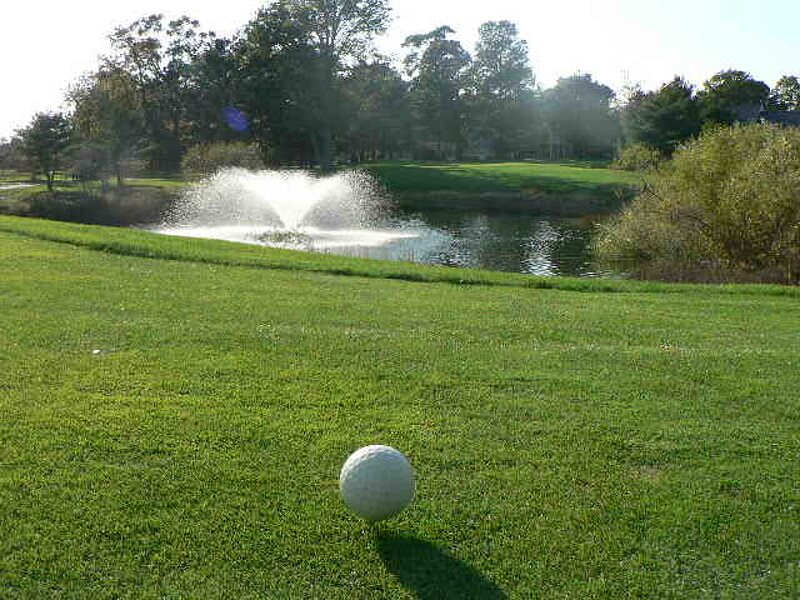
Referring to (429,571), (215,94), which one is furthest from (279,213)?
(215,94)

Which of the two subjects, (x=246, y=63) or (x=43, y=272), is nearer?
(x=43, y=272)

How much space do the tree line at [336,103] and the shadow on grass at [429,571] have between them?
1427 inches

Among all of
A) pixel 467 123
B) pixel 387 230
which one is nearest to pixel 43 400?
pixel 387 230

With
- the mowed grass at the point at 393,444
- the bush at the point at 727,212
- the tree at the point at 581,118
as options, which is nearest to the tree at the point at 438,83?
the tree at the point at 581,118

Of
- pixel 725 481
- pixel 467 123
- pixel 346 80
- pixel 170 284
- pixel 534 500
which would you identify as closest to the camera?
pixel 534 500

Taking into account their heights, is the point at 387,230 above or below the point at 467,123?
below

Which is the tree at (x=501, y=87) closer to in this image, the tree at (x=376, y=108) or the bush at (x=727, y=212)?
the tree at (x=376, y=108)

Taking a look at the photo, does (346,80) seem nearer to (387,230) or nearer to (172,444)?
(387,230)

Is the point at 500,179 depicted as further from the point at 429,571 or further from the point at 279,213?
the point at 429,571

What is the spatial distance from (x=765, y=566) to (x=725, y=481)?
3.47ft

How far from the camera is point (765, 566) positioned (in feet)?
14.7

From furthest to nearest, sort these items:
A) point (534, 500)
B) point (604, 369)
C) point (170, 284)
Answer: point (170, 284) → point (604, 369) → point (534, 500)

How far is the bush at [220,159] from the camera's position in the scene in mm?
43866

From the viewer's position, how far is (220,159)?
4409cm
